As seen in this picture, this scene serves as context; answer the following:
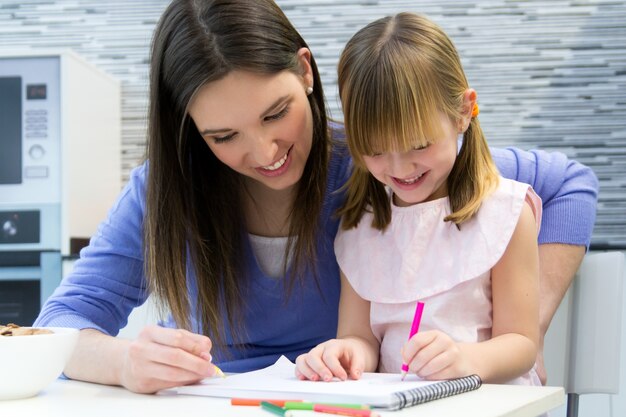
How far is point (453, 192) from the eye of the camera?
1414mm

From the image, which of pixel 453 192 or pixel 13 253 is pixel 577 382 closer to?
pixel 453 192

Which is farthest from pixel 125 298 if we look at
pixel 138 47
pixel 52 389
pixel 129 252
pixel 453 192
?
pixel 138 47

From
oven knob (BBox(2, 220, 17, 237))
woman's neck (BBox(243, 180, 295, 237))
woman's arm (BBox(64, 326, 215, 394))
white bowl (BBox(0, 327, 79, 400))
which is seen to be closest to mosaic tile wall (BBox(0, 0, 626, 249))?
oven knob (BBox(2, 220, 17, 237))

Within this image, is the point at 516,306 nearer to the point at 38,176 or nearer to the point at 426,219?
the point at 426,219

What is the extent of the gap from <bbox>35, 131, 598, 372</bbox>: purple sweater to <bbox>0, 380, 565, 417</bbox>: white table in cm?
45

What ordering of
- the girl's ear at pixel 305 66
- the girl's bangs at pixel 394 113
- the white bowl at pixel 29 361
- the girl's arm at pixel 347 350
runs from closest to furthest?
the white bowl at pixel 29 361, the girl's arm at pixel 347 350, the girl's bangs at pixel 394 113, the girl's ear at pixel 305 66

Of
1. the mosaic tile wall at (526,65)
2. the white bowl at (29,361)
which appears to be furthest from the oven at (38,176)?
the white bowl at (29,361)

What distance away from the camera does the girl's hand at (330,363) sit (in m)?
1.11

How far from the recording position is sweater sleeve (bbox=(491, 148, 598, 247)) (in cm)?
151

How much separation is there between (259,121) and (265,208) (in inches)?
12.5

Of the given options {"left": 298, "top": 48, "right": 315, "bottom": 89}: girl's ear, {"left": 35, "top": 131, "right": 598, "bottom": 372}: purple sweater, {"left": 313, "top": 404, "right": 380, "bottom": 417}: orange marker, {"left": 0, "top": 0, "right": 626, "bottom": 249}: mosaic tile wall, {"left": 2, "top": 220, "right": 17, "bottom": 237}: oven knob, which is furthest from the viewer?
{"left": 0, "top": 0, "right": 626, "bottom": 249}: mosaic tile wall

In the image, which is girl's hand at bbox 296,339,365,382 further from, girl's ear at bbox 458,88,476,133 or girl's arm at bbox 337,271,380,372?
girl's ear at bbox 458,88,476,133

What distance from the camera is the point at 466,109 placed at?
1388mm

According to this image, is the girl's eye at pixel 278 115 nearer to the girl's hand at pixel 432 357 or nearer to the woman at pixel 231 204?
the woman at pixel 231 204
